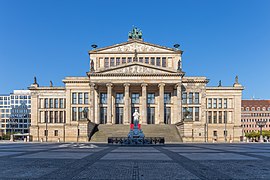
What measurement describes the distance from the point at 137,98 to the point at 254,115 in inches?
2872

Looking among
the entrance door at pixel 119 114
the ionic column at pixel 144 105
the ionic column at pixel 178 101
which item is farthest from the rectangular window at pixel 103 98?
the ionic column at pixel 178 101

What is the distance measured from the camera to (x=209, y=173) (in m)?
15.1

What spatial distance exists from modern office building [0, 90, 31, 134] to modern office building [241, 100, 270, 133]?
343 ft

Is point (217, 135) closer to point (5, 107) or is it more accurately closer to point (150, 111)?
point (150, 111)

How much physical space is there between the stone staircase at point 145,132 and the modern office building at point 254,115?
7317 centimetres

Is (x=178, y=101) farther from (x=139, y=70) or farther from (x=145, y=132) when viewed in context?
(x=145, y=132)

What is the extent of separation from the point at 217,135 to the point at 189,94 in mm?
13689

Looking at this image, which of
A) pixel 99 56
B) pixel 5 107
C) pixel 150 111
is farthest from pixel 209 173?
pixel 5 107

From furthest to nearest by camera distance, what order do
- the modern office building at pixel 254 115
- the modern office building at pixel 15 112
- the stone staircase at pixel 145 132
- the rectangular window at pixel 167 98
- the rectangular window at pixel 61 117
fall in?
the modern office building at pixel 15 112, the modern office building at pixel 254 115, the rectangular window at pixel 61 117, the rectangular window at pixel 167 98, the stone staircase at pixel 145 132

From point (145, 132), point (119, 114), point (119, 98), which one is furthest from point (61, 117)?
point (145, 132)

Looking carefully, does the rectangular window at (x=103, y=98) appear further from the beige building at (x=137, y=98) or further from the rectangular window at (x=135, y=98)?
the rectangular window at (x=135, y=98)

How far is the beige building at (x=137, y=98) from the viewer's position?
69375 mm

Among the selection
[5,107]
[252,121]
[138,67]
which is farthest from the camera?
[5,107]

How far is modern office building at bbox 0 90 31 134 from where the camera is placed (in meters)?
152
